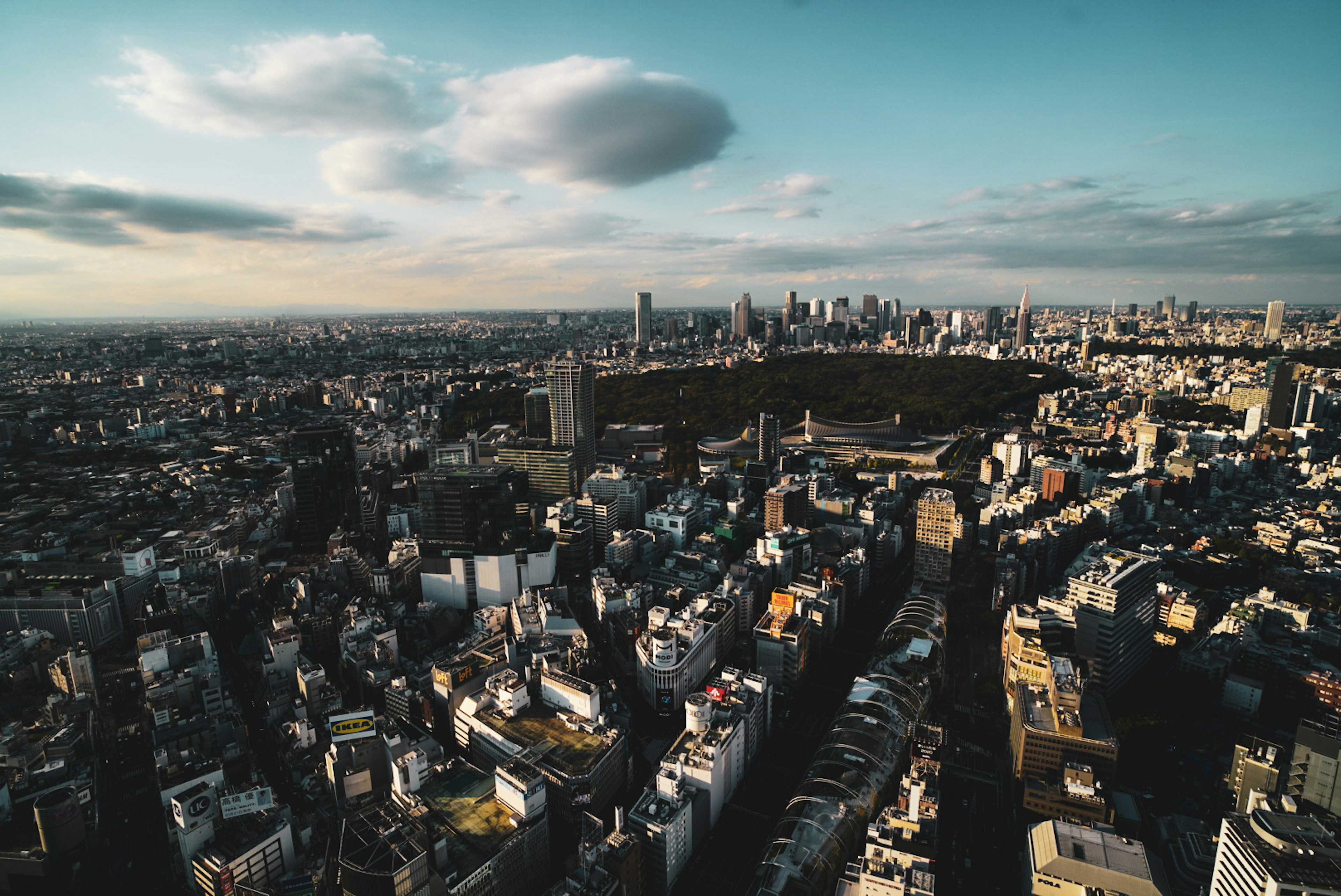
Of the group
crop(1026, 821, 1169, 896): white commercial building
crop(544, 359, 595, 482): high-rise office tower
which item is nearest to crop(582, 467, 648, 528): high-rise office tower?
crop(544, 359, 595, 482): high-rise office tower

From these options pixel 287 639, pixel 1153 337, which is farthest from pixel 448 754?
pixel 1153 337

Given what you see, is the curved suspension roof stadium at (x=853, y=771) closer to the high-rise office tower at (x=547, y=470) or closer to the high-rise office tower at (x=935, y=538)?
the high-rise office tower at (x=935, y=538)

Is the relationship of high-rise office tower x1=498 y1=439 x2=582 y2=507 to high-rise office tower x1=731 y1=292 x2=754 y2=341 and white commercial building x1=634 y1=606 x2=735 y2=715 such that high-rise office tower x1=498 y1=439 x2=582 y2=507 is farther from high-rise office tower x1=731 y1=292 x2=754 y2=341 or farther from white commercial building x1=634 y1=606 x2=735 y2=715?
high-rise office tower x1=731 y1=292 x2=754 y2=341

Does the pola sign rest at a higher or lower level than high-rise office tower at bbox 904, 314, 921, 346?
lower

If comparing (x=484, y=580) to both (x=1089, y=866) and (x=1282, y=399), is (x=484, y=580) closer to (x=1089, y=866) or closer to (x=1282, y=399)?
(x=1089, y=866)

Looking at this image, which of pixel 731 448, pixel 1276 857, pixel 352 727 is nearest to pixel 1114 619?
pixel 1276 857

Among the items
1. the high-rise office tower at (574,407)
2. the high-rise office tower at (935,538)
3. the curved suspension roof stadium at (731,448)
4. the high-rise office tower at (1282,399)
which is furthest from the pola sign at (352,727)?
the high-rise office tower at (1282,399)

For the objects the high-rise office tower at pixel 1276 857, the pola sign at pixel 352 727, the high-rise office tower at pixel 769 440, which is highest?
the high-rise office tower at pixel 769 440
